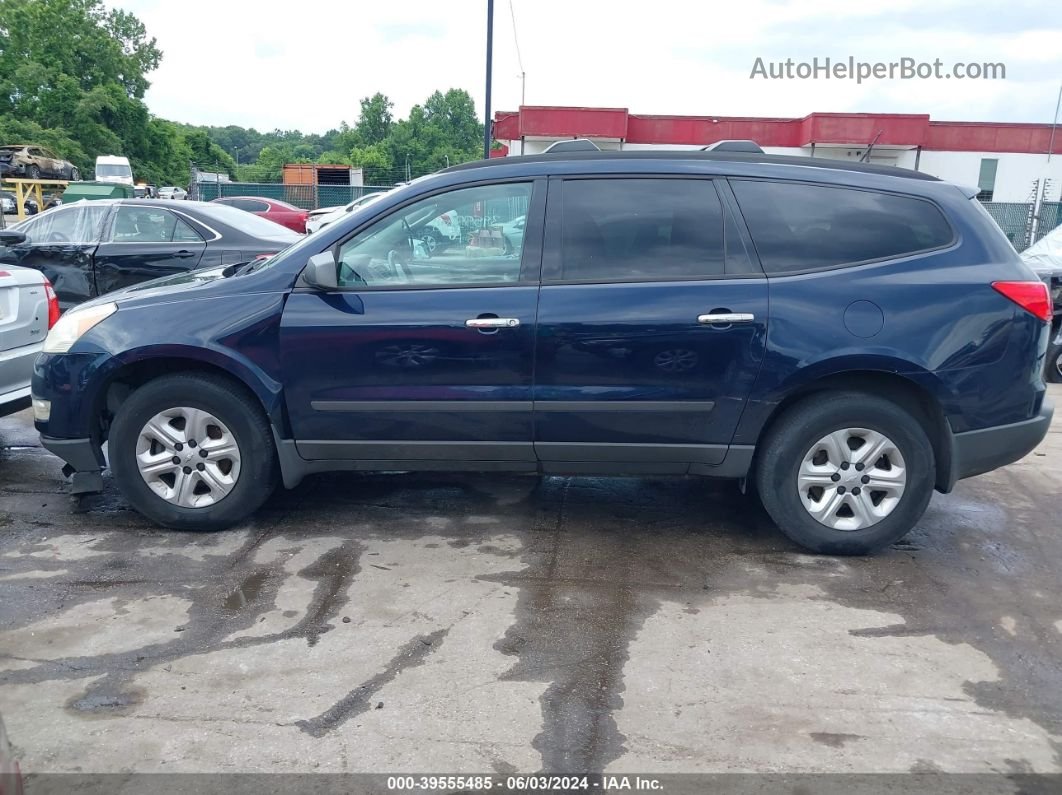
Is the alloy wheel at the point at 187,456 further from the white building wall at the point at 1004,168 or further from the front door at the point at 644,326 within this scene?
the white building wall at the point at 1004,168

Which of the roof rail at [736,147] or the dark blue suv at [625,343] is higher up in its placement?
the roof rail at [736,147]

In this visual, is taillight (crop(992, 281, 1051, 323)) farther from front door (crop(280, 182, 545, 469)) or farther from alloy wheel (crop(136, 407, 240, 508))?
alloy wheel (crop(136, 407, 240, 508))

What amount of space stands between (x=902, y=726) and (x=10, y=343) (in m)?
5.43

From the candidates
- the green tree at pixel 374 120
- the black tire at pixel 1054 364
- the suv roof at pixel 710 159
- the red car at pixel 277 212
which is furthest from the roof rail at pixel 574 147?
the green tree at pixel 374 120

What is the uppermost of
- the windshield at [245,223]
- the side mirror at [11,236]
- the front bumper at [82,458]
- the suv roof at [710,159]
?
the suv roof at [710,159]

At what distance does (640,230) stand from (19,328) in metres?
4.09

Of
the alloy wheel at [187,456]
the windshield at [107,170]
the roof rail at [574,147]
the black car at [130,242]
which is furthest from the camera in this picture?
the windshield at [107,170]

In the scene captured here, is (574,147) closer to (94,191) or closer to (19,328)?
(19,328)

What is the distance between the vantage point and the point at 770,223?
423 cm

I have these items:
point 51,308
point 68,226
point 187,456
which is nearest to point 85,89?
point 68,226

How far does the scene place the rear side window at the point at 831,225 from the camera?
4.18m

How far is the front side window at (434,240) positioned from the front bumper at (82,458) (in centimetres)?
164

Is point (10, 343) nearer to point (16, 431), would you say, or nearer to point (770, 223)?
point (16, 431)

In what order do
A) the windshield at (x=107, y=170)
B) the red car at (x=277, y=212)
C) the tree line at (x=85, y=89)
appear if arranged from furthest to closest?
the tree line at (x=85, y=89), the windshield at (x=107, y=170), the red car at (x=277, y=212)
